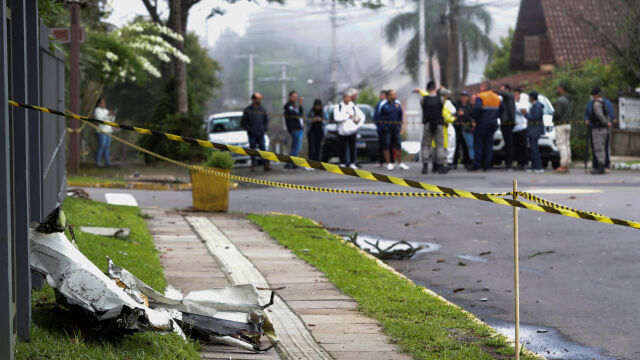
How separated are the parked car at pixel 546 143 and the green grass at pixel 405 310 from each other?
13809 mm

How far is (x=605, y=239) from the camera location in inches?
445

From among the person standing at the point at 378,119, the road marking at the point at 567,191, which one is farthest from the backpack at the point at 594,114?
the person standing at the point at 378,119

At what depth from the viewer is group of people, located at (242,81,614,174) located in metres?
22.5

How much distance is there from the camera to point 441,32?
68.8 m

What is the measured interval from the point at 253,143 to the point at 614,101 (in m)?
13.0

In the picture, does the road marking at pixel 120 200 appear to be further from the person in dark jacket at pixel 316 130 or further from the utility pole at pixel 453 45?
the utility pole at pixel 453 45

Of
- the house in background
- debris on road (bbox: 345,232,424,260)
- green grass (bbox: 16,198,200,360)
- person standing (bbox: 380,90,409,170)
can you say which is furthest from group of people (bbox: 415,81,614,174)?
green grass (bbox: 16,198,200,360)

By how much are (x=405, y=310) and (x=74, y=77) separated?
15.8 metres

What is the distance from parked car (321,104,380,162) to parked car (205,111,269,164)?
243 centimetres

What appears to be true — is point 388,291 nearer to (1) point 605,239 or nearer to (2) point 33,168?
(2) point 33,168

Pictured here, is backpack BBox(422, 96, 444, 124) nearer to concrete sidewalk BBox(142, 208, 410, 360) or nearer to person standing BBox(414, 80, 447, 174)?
person standing BBox(414, 80, 447, 174)

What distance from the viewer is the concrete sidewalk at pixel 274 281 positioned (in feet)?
19.7

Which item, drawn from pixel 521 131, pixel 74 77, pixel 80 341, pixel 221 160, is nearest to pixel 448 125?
pixel 521 131

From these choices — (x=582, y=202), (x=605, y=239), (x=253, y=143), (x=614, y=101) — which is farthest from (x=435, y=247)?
(x=614, y=101)
